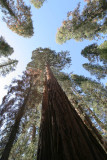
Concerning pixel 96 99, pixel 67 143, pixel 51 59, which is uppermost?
pixel 51 59

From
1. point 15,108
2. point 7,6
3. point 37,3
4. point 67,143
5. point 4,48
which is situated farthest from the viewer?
point 4,48

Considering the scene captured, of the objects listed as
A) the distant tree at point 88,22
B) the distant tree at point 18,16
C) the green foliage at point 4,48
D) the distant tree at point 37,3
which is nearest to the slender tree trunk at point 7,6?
the distant tree at point 18,16

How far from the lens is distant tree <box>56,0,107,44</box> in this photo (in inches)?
348

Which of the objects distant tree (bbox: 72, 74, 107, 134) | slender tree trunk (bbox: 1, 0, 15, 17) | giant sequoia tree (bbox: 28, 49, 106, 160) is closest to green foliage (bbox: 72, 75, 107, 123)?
distant tree (bbox: 72, 74, 107, 134)

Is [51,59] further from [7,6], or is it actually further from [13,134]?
[13,134]

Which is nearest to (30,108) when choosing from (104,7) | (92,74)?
(92,74)

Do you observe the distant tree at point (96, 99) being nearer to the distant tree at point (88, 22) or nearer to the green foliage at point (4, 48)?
the distant tree at point (88, 22)

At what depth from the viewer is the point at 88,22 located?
30.0 feet

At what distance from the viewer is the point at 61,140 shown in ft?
4.06

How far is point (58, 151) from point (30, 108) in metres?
6.76

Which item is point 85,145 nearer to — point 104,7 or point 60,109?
point 60,109

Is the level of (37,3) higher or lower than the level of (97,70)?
higher

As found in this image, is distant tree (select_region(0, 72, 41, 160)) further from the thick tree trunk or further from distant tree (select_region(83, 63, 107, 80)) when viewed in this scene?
distant tree (select_region(83, 63, 107, 80))

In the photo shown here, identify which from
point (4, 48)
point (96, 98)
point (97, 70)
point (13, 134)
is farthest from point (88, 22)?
point (13, 134)
